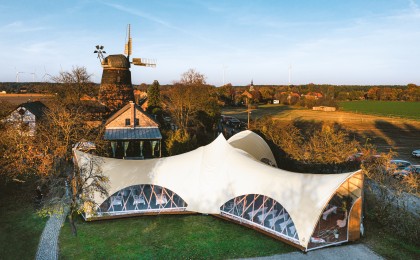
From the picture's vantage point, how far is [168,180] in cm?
1780

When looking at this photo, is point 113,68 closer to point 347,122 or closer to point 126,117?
point 126,117

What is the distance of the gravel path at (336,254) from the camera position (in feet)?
44.3

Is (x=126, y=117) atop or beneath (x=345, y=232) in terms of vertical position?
atop

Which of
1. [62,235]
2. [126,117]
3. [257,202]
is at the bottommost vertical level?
[62,235]

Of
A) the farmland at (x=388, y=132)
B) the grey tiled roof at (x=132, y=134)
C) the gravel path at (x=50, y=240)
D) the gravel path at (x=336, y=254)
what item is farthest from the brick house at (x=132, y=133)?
the gravel path at (x=336, y=254)

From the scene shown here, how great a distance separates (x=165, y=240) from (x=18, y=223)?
7803 mm

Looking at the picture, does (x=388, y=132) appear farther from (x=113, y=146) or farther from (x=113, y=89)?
(x=113, y=146)

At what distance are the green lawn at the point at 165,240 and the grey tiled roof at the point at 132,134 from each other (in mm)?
13754

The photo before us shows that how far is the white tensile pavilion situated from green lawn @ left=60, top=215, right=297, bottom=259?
0.57 m

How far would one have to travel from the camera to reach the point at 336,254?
45.1ft

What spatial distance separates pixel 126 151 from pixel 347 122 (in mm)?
49132

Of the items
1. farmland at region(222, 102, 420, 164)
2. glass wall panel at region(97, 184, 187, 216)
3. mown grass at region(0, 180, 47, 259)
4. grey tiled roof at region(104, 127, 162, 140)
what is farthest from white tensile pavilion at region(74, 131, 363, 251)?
farmland at region(222, 102, 420, 164)

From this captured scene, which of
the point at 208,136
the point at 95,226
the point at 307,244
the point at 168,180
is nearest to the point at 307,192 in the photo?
the point at 307,244

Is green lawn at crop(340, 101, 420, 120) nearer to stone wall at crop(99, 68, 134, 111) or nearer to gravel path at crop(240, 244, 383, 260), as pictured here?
stone wall at crop(99, 68, 134, 111)
